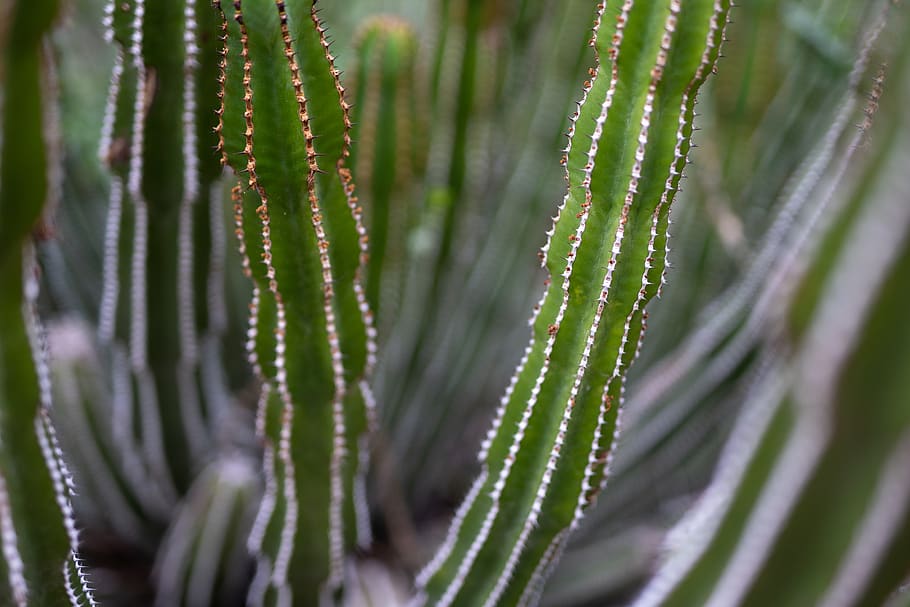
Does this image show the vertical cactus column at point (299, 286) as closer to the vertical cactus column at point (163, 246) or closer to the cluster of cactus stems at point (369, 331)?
the cluster of cactus stems at point (369, 331)

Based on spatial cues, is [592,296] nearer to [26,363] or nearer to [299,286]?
[299,286]


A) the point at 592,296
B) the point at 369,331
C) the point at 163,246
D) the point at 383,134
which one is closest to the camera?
the point at 592,296

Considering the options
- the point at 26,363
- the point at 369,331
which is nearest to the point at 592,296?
the point at 369,331

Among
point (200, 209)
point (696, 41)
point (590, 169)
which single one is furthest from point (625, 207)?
point (200, 209)

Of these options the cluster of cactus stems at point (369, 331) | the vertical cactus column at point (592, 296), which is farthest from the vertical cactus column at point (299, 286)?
the vertical cactus column at point (592, 296)

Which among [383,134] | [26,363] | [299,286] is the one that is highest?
[383,134]

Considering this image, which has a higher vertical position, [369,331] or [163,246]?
[163,246]
